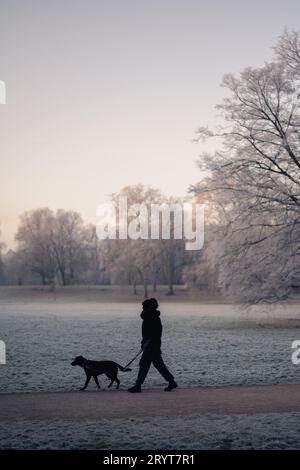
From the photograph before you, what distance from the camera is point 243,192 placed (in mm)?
29672

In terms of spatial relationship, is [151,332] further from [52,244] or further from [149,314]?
[52,244]

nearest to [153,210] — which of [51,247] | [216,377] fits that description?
[51,247]

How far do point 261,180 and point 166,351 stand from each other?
40.0 feet

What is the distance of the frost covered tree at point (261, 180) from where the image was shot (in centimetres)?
2925

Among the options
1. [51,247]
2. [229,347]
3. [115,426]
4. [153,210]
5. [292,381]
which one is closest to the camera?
[115,426]

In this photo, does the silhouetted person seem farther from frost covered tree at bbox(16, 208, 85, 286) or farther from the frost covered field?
frost covered tree at bbox(16, 208, 85, 286)

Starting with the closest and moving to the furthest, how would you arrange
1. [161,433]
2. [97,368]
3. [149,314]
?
[161,433]
[149,314]
[97,368]

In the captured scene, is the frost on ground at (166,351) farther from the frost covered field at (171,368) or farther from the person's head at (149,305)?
the person's head at (149,305)

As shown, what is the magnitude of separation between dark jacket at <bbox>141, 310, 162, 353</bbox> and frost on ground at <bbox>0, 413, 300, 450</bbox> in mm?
2696

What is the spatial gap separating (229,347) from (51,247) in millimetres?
84121

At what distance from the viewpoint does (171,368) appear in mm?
16750

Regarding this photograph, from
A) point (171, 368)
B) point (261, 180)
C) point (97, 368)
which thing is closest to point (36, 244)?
point (261, 180)
